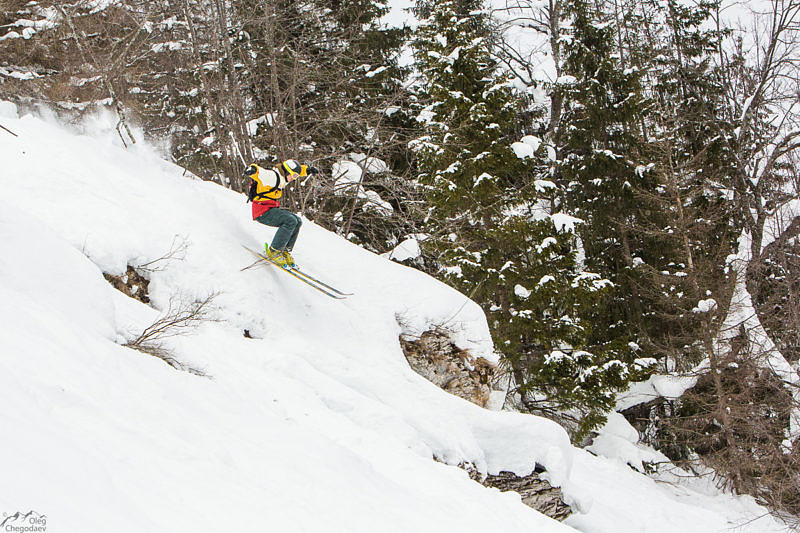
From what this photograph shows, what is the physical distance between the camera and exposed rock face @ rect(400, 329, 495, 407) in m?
9.53

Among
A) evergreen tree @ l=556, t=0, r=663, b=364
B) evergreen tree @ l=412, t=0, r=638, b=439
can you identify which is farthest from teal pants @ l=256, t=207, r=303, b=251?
evergreen tree @ l=556, t=0, r=663, b=364

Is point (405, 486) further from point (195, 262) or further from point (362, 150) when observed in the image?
point (362, 150)

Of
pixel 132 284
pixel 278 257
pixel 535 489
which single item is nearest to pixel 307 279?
pixel 278 257

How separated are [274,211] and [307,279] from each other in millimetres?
1153

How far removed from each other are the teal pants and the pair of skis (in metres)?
0.25

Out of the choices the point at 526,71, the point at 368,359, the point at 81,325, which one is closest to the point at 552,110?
the point at 526,71

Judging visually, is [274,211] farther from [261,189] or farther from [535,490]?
[535,490]

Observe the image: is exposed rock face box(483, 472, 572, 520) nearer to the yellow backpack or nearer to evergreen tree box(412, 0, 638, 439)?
the yellow backpack

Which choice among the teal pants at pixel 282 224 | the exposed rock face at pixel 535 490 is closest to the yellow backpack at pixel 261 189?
the teal pants at pixel 282 224

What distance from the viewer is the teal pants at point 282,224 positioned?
871 cm

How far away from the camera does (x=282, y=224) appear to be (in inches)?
346

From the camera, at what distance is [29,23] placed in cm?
1412

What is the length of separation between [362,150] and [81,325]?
15.0 m

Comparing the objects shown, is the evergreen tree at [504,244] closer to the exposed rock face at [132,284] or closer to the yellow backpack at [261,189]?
the yellow backpack at [261,189]
